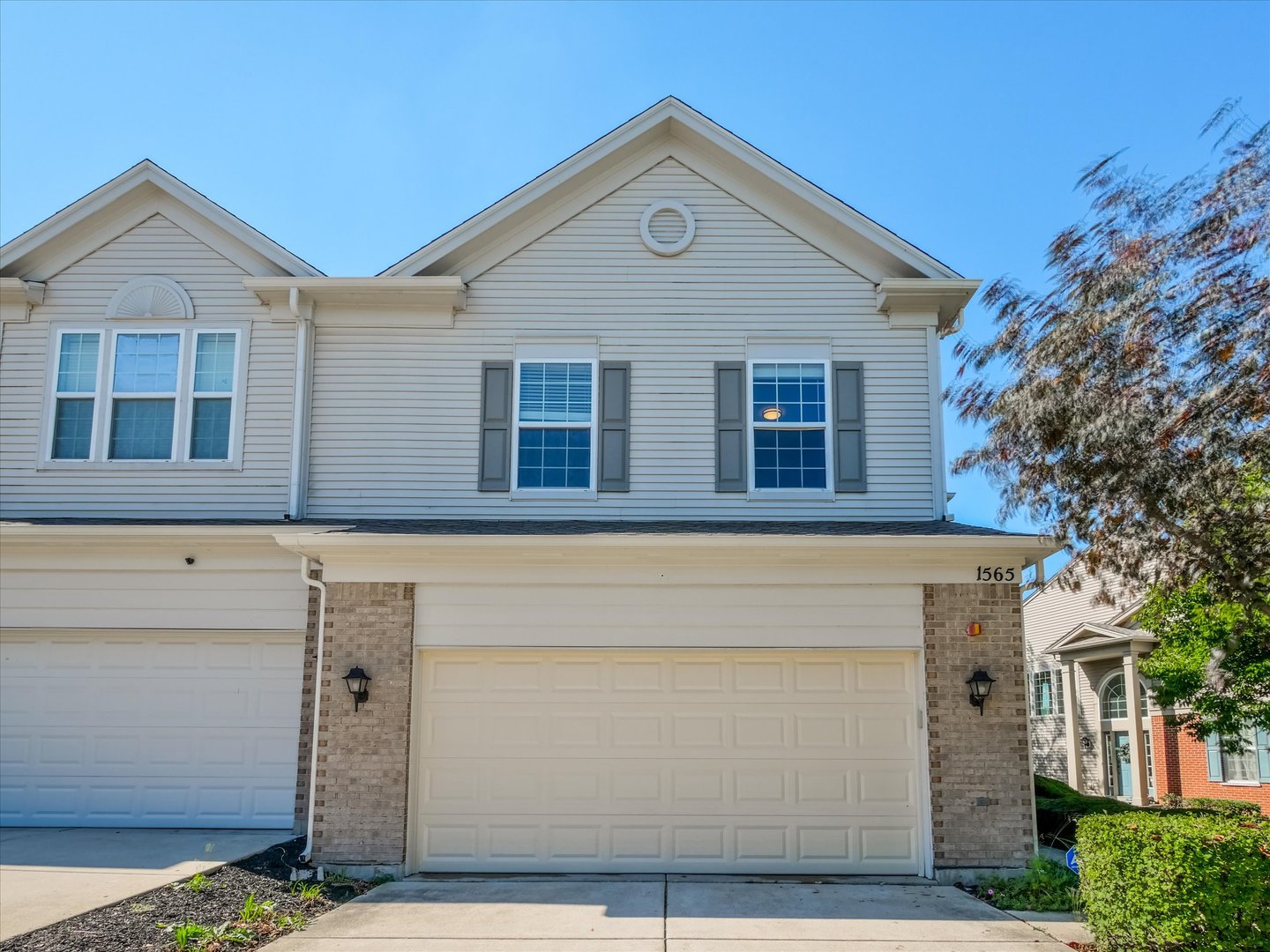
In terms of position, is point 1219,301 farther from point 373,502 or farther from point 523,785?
point 373,502

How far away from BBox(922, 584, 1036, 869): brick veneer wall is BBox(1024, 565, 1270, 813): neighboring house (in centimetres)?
1074

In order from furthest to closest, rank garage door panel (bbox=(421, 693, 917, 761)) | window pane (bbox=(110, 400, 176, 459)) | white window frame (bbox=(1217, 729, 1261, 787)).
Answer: white window frame (bbox=(1217, 729, 1261, 787)) → window pane (bbox=(110, 400, 176, 459)) → garage door panel (bbox=(421, 693, 917, 761))

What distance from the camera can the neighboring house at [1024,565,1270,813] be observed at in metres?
20.8

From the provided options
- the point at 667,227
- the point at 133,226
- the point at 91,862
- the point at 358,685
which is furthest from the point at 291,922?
the point at 133,226

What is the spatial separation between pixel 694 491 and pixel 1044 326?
158 inches

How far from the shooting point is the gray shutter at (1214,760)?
2081 centimetres

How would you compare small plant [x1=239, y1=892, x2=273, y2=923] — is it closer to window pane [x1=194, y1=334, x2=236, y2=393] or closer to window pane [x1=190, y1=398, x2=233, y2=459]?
window pane [x1=190, y1=398, x2=233, y2=459]

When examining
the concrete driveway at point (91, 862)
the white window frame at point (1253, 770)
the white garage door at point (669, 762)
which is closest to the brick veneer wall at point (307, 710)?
the concrete driveway at point (91, 862)

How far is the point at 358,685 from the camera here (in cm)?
988

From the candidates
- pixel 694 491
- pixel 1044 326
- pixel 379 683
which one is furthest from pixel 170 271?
pixel 1044 326

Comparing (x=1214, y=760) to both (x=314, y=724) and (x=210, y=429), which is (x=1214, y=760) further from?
(x=210, y=429)

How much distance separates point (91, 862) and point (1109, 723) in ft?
71.6

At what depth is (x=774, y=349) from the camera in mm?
12070

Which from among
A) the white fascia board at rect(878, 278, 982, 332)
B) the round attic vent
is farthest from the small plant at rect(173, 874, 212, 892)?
the white fascia board at rect(878, 278, 982, 332)
